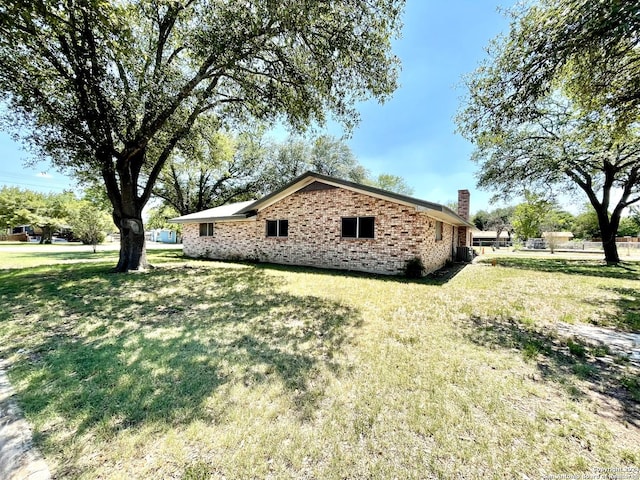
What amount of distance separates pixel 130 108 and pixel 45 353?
6.52 meters

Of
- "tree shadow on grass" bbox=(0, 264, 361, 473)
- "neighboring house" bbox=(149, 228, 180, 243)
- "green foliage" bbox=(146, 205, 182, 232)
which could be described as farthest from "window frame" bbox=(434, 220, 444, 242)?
"neighboring house" bbox=(149, 228, 180, 243)

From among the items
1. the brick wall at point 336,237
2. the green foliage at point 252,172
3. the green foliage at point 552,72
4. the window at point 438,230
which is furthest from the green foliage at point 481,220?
the green foliage at point 552,72

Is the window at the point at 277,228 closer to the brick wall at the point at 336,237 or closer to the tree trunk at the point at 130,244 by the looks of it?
the brick wall at the point at 336,237

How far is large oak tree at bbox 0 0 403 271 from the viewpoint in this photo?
6.41m

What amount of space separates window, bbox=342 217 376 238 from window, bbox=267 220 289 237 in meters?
3.14

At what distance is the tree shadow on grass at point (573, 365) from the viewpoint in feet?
9.06

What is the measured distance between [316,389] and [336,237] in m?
8.58

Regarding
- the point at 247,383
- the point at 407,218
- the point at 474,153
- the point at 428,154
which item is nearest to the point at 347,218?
Answer: the point at 407,218

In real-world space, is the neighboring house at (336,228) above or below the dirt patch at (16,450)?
above

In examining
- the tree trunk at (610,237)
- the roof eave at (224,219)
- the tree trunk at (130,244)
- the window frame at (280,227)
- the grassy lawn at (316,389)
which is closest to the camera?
the grassy lawn at (316,389)

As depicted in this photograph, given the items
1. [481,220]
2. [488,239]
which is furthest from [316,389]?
[481,220]

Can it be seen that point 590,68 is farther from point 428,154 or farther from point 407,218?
point 428,154

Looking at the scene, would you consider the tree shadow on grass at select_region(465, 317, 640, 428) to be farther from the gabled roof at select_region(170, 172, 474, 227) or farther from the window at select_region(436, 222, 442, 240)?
the window at select_region(436, 222, 442, 240)

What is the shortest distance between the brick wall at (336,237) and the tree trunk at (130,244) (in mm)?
5102
